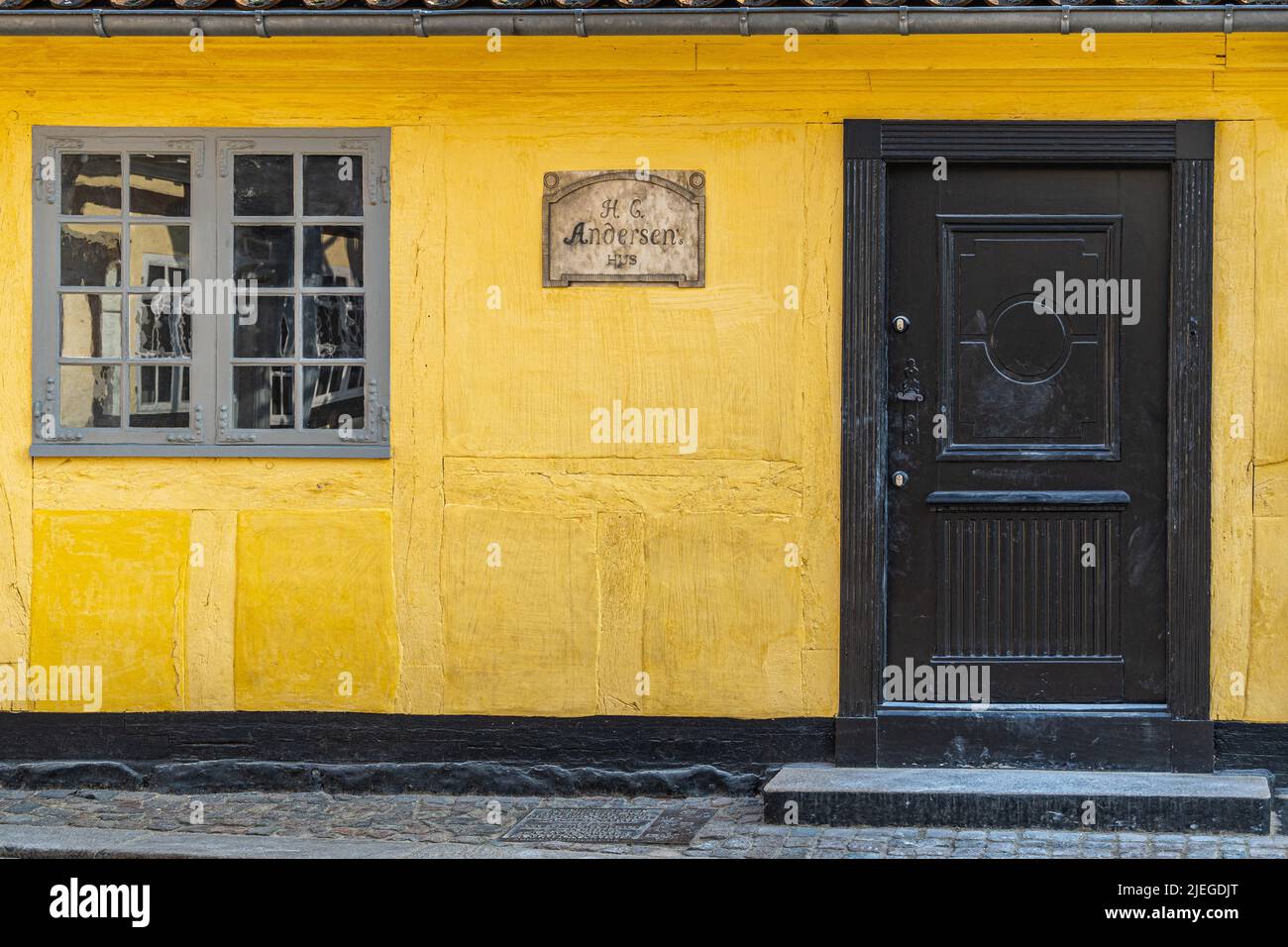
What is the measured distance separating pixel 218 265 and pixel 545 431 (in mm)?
1692

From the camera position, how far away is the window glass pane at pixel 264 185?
7871 millimetres

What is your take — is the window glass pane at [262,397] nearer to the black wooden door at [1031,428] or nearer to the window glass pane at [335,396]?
the window glass pane at [335,396]

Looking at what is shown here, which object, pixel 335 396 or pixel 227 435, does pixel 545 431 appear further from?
pixel 227 435

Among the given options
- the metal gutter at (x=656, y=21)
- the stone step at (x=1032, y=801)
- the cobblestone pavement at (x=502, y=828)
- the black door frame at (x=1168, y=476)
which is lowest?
the cobblestone pavement at (x=502, y=828)

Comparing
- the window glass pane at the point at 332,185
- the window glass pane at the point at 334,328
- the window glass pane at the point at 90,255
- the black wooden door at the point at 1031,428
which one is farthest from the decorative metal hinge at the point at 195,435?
the black wooden door at the point at 1031,428

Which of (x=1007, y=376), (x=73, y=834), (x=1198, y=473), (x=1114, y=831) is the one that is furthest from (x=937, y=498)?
(x=73, y=834)

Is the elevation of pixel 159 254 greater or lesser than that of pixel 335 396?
greater

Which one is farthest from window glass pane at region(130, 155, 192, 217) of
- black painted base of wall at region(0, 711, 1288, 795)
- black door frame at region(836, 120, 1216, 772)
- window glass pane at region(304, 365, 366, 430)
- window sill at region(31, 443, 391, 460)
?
black door frame at region(836, 120, 1216, 772)

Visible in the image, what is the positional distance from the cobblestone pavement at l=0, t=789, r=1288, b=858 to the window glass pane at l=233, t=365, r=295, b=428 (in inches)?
67.4

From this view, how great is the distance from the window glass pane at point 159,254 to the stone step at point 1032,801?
3.58 meters

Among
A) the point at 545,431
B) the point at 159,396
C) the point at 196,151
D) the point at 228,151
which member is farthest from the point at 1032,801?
the point at 196,151

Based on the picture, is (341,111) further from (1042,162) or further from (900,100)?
(1042,162)

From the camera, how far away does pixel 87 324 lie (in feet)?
26.2

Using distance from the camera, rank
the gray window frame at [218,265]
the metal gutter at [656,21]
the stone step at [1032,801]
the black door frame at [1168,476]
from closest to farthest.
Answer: the metal gutter at [656,21] < the stone step at [1032,801] < the black door frame at [1168,476] < the gray window frame at [218,265]
